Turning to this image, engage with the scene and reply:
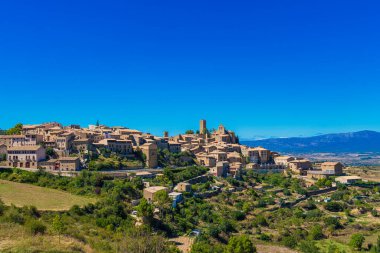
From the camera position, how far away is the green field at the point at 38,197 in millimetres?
34531

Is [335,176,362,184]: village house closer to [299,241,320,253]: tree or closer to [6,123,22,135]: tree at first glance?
[299,241,320,253]: tree

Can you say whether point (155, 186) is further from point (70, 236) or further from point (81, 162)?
point (70, 236)

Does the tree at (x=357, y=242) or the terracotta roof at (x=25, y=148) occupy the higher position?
the terracotta roof at (x=25, y=148)

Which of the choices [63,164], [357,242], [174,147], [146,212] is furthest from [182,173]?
[357,242]

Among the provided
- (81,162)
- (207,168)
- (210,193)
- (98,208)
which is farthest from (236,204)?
(81,162)

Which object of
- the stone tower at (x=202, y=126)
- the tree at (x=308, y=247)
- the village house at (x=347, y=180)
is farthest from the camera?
the stone tower at (x=202, y=126)

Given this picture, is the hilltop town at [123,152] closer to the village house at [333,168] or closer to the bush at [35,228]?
the village house at [333,168]

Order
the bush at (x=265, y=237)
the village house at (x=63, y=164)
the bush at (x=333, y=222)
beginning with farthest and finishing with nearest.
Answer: the village house at (x=63, y=164), the bush at (x=333, y=222), the bush at (x=265, y=237)

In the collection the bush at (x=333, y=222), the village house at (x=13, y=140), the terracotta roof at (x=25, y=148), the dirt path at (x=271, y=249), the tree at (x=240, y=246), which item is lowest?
the dirt path at (x=271, y=249)

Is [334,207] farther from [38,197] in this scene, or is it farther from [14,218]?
[14,218]

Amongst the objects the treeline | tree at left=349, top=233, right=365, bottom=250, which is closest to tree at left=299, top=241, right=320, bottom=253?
tree at left=349, top=233, right=365, bottom=250

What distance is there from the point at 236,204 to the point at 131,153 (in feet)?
65.7

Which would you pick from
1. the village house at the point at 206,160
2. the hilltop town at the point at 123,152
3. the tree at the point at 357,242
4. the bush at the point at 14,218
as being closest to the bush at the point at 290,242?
the tree at the point at 357,242

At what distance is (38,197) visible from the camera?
37.6 meters
